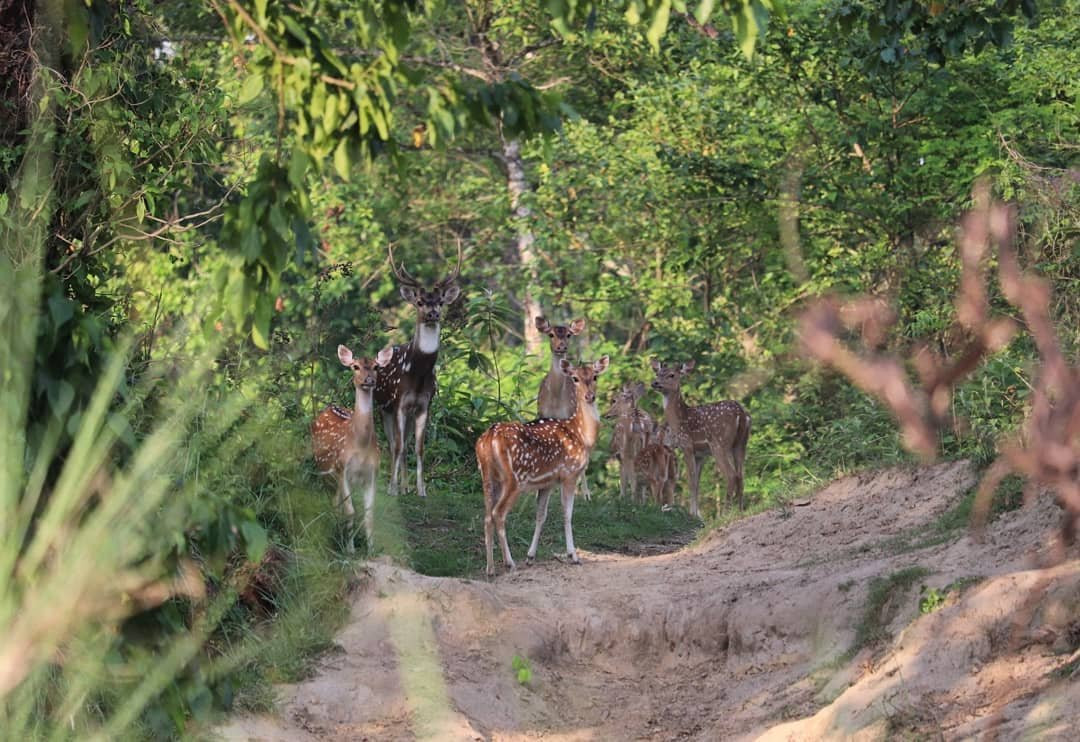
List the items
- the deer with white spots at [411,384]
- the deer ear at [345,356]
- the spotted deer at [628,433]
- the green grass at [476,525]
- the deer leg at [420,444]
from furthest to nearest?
1. the spotted deer at [628,433]
2. the deer with white spots at [411,384]
3. the deer leg at [420,444]
4. the deer ear at [345,356]
5. the green grass at [476,525]

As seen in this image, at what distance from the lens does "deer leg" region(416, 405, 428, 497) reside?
51.9 ft

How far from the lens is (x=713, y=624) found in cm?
1123

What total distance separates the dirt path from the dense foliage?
0.56 meters

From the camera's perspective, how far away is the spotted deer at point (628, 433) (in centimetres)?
1872

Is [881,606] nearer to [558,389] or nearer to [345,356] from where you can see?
[345,356]

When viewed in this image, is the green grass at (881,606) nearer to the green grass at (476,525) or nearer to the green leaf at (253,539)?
the green grass at (476,525)

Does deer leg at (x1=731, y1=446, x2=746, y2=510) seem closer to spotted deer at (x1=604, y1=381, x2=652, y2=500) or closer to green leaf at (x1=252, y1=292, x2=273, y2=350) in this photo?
spotted deer at (x1=604, y1=381, x2=652, y2=500)

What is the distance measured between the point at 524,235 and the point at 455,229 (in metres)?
2.13

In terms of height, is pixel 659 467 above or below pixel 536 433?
below

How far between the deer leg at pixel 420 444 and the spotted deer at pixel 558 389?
4.16 ft

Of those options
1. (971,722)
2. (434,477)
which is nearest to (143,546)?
(971,722)

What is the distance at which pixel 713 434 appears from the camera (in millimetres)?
17984

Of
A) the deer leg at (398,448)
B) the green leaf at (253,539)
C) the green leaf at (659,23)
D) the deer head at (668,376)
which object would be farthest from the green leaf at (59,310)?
the deer head at (668,376)

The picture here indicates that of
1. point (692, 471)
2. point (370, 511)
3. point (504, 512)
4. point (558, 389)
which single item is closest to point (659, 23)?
point (370, 511)
